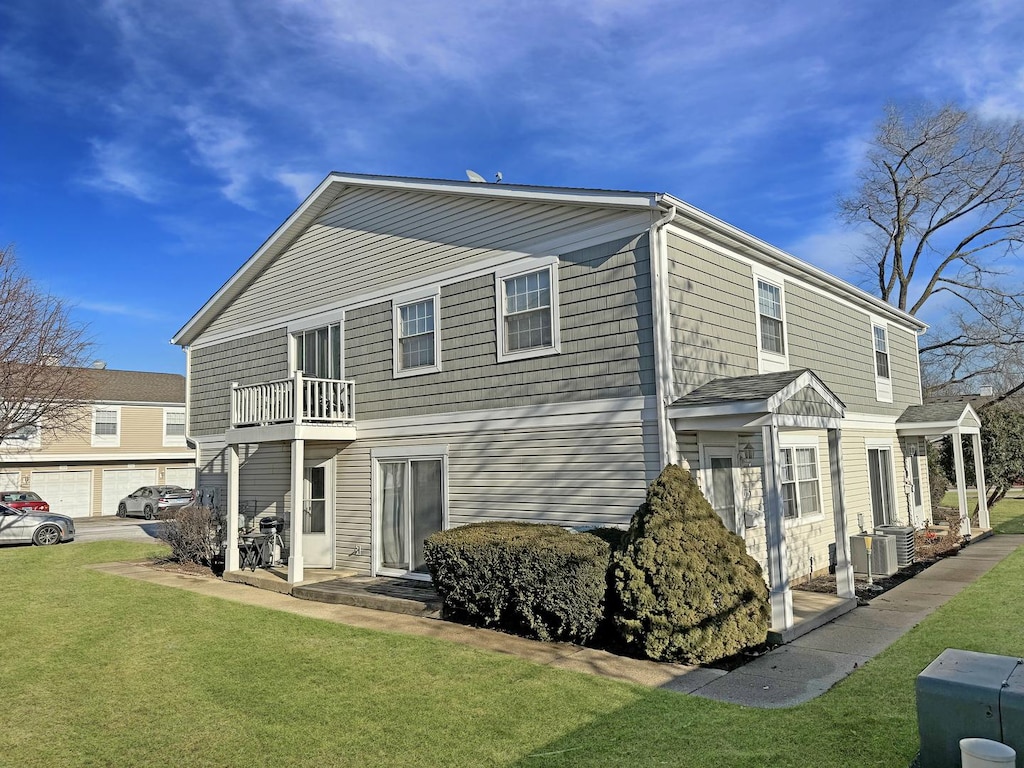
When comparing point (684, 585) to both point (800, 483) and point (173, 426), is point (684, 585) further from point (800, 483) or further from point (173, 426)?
point (173, 426)

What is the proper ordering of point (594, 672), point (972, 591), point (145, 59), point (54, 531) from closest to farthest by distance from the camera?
point (594, 672) → point (972, 591) → point (145, 59) → point (54, 531)

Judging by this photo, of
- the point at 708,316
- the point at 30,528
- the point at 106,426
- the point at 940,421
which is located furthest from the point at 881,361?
the point at 106,426

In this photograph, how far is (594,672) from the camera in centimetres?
696

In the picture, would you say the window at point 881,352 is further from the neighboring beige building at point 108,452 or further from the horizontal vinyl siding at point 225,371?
the neighboring beige building at point 108,452

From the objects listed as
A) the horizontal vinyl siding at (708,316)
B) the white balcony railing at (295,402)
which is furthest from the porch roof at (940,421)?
the white balcony railing at (295,402)

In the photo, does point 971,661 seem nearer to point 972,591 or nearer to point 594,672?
point 594,672

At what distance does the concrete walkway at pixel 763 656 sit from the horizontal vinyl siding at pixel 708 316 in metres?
3.54

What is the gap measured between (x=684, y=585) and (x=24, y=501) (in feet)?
102

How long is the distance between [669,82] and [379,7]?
214 inches

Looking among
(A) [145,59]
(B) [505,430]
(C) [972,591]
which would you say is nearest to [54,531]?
(A) [145,59]

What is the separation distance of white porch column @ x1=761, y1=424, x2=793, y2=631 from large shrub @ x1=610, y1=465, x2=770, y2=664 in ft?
1.26

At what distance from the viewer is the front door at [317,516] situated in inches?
541

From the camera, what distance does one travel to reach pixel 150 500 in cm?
3231

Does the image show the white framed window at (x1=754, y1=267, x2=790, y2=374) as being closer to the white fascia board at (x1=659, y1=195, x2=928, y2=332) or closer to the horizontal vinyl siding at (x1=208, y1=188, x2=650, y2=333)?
the white fascia board at (x1=659, y1=195, x2=928, y2=332)
